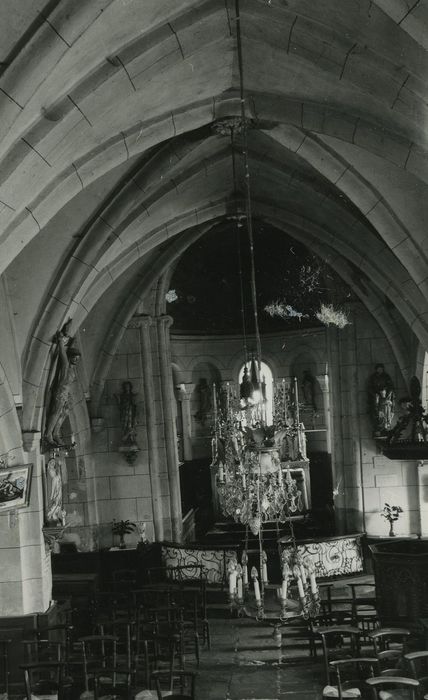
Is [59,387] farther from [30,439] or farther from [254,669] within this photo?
[254,669]

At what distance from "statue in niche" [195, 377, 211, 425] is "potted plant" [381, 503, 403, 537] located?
5.64 m

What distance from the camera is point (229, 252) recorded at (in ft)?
68.2

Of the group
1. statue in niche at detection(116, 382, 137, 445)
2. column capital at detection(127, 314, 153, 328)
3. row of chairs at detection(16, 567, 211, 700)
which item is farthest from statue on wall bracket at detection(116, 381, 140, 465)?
row of chairs at detection(16, 567, 211, 700)

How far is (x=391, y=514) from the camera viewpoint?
17359mm

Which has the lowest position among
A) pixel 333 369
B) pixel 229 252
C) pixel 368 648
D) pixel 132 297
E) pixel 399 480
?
pixel 368 648

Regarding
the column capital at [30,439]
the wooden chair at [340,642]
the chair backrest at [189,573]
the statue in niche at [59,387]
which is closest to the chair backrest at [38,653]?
the column capital at [30,439]

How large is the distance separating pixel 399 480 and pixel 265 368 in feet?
18.1

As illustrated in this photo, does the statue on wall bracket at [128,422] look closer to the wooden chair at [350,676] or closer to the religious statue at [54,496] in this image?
the religious statue at [54,496]

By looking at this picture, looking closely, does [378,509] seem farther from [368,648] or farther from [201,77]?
[201,77]

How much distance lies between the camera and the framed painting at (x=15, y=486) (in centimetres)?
1080

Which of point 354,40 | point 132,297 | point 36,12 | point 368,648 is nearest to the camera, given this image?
point 36,12

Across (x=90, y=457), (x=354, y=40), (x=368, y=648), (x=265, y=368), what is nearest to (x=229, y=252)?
(x=265, y=368)

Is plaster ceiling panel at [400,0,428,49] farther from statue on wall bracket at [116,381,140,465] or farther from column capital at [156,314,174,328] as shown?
statue on wall bracket at [116,381,140,465]

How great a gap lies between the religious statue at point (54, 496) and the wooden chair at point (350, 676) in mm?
4473
